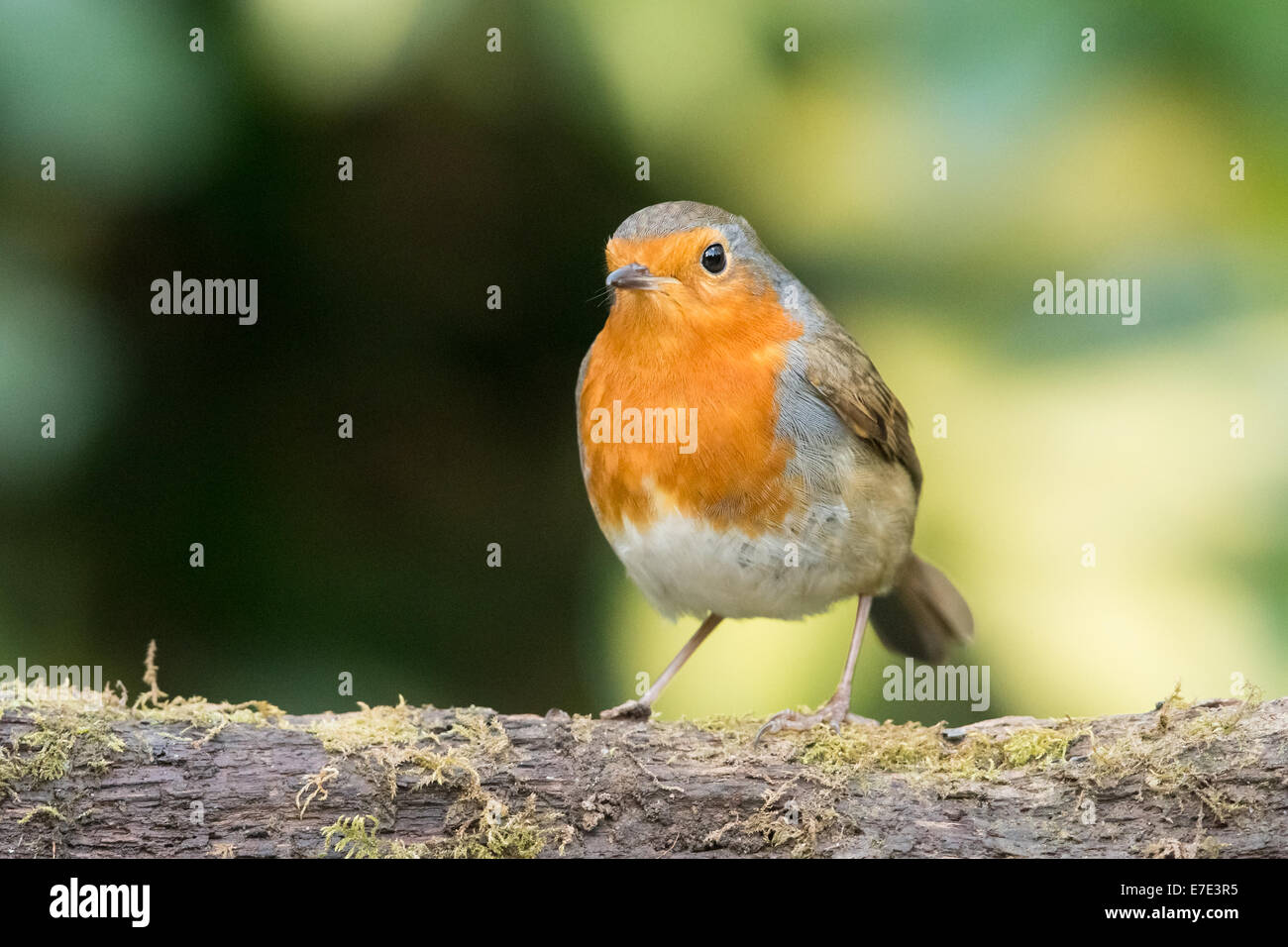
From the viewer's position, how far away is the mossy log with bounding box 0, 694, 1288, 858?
3.19m

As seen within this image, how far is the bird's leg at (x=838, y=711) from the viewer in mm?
3801

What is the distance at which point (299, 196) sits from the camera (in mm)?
4984

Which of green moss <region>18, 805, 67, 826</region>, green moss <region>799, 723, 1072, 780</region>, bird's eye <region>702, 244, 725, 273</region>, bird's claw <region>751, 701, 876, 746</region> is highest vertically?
bird's eye <region>702, 244, 725, 273</region>

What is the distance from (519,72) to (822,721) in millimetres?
2716

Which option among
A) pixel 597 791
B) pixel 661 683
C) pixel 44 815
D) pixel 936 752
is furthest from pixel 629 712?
pixel 44 815

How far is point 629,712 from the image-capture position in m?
4.13

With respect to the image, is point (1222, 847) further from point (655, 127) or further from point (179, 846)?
point (655, 127)

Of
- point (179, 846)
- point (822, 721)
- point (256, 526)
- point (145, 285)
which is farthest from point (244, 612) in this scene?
point (822, 721)

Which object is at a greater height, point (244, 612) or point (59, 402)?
point (59, 402)
